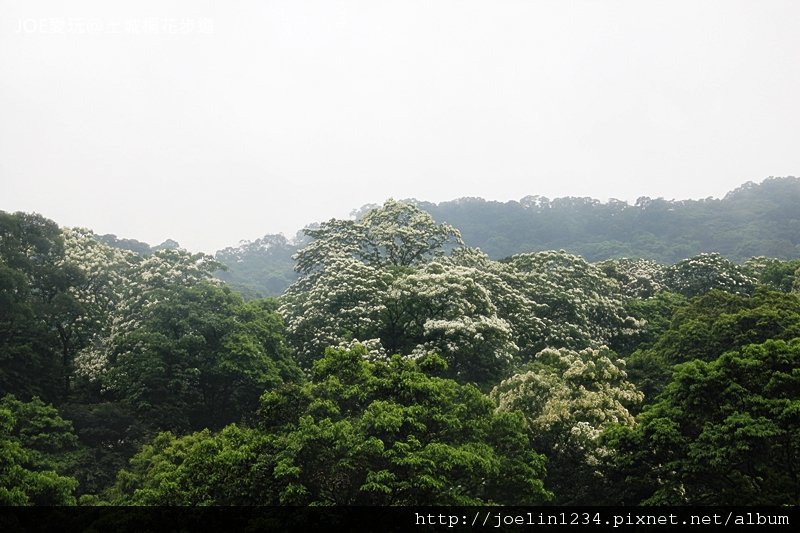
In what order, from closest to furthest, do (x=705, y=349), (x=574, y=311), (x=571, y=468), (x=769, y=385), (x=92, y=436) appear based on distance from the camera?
(x=769, y=385)
(x=571, y=468)
(x=92, y=436)
(x=705, y=349)
(x=574, y=311)

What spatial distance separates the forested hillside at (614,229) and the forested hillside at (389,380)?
54054mm

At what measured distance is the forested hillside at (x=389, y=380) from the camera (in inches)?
560

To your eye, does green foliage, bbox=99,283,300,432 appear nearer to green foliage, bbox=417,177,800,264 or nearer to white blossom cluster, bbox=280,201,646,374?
white blossom cluster, bbox=280,201,646,374

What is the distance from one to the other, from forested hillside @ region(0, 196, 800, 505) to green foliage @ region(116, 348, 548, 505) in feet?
0.18

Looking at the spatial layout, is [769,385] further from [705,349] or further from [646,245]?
[646,245]

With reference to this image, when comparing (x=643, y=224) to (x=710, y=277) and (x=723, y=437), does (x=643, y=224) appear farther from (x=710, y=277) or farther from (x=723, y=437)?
(x=723, y=437)

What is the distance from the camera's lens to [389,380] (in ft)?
52.1

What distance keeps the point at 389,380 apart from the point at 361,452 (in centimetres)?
245

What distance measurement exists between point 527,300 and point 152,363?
16454 mm

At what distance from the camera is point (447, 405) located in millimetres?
16141

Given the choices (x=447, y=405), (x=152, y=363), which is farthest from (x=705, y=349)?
(x=152, y=363)

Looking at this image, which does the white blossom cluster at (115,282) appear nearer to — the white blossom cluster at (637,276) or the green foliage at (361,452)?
the green foliage at (361,452)

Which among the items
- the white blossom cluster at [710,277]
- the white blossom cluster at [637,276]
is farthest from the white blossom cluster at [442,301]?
the white blossom cluster at [710,277]

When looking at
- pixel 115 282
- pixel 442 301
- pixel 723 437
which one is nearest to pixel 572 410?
pixel 723 437
